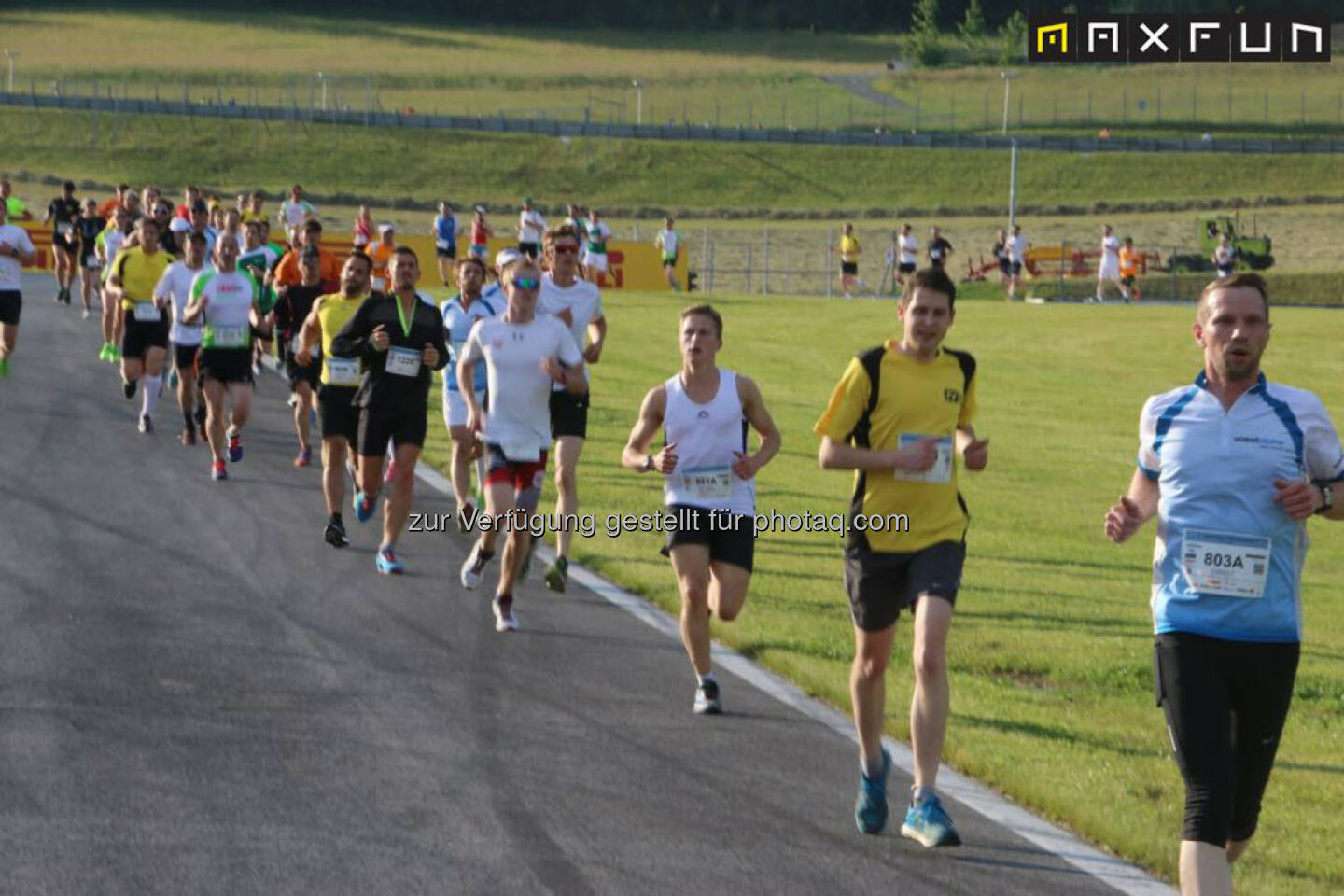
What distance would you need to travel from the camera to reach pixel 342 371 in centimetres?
1448

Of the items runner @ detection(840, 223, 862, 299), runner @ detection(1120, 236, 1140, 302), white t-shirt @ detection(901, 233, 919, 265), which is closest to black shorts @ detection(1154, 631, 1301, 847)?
white t-shirt @ detection(901, 233, 919, 265)

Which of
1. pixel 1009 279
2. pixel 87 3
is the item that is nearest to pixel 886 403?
pixel 1009 279

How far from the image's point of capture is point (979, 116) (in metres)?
117

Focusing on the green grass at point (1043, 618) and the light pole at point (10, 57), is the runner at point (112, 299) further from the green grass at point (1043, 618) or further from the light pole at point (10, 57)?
the light pole at point (10, 57)

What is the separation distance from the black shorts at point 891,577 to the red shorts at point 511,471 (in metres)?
4.32

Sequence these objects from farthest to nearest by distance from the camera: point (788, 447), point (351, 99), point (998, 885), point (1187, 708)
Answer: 1. point (351, 99)
2. point (788, 447)
3. point (998, 885)
4. point (1187, 708)

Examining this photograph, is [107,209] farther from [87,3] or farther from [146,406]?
[87,3]

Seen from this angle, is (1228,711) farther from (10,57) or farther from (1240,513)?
(10,57)

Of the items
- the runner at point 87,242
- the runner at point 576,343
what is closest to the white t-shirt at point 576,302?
the runner at point 576,343

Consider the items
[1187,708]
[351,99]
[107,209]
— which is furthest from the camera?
[351,99]

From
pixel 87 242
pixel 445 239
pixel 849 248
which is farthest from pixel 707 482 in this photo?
pixel 849 248

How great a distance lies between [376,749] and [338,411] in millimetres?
6396

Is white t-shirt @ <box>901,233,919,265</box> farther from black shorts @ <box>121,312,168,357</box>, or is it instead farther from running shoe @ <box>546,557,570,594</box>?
running shoe @ <box>546,557,570,594</box>

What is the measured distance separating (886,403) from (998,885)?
185cm
